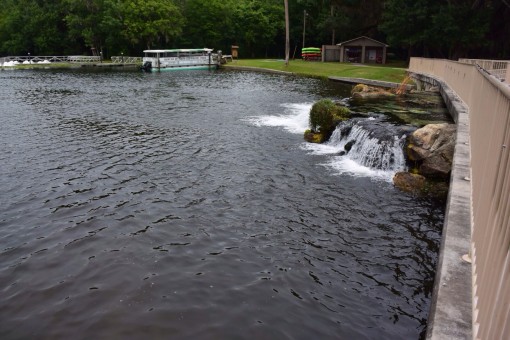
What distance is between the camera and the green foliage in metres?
22.5

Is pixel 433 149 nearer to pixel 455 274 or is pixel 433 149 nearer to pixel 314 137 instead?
pixel 314 137

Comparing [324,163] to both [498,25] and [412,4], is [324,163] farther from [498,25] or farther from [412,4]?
[498,25]

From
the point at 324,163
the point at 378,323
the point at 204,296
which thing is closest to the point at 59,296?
the point at 204,296

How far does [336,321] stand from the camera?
849cm

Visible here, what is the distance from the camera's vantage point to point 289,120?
27.5 meters

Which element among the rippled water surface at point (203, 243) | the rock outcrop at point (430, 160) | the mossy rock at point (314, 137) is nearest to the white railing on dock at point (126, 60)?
the rippled water surface at point (203, 243)

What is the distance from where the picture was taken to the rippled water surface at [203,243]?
28.1ft

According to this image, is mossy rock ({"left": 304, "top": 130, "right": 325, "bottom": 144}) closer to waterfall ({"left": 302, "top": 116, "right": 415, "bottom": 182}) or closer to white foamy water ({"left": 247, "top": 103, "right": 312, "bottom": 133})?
waterfall ({"left": 302, "top": 116, "right": 415, "bottom": 182})

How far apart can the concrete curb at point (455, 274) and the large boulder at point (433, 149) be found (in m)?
4.02

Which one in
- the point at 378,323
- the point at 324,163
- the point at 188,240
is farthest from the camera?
the point at 324,163

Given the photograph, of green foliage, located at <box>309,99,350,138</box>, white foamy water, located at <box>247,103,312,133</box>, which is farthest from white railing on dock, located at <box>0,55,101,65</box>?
green foliage, located at <box>309,99,350,138</box>

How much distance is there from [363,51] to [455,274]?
64956mm

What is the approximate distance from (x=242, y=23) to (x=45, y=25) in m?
41.4

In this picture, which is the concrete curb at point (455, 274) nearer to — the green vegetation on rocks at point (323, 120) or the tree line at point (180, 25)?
the green vegetation on rocks at point (323, 120)
